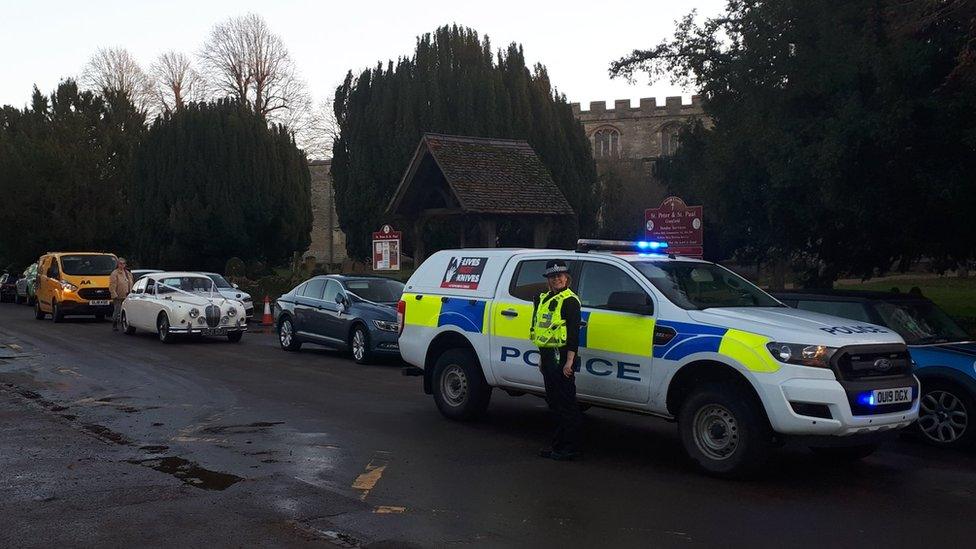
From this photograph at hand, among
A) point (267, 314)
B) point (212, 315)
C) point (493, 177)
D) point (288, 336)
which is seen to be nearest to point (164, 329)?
point (212, 315)

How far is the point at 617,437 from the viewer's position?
10.6 m

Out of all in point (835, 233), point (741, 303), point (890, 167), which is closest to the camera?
point (741, 303)

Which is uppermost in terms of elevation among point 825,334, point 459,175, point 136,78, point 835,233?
point 136,78

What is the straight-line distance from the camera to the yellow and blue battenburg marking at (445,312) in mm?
10987

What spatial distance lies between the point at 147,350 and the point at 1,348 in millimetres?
3056

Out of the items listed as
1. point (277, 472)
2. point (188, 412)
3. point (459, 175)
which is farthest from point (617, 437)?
point (459, 175)

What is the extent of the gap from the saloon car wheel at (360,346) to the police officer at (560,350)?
878 centimetres

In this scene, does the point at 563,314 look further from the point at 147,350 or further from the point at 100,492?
the point at 147,350

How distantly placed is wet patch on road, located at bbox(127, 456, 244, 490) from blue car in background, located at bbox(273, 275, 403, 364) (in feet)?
28.3

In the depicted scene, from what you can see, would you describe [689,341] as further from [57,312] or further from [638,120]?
[638,120]

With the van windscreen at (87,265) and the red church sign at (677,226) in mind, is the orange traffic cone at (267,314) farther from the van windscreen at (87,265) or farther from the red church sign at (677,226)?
the red church sign at (677,226)

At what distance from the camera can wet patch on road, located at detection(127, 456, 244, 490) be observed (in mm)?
8148

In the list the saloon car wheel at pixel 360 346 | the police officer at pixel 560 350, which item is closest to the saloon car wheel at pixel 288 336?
the saloon car wheel at pixel 360 346

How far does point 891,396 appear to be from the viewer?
8430 millimetres
